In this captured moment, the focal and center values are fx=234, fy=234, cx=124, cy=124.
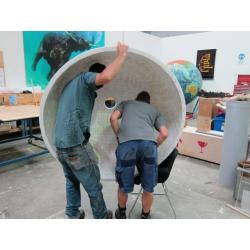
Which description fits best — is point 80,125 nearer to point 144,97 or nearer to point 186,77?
point 144,97

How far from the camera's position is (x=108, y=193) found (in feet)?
8.50

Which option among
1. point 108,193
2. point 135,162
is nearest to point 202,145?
point 108,193

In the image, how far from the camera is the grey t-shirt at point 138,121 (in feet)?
6.19

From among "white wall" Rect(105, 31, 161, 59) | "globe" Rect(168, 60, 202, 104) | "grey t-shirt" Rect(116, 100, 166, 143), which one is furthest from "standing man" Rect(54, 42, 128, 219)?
"white wall" Rect(105, 31, 161, 59)

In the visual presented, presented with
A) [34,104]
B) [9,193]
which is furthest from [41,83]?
[9,193]

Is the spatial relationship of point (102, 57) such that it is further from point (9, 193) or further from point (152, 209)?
point (9, 193)

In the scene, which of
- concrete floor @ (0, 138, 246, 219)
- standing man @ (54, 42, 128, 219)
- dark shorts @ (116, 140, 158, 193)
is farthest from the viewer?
concrete floor @ (0, 138, 246, 219)

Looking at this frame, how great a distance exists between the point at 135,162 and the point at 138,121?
0.33m

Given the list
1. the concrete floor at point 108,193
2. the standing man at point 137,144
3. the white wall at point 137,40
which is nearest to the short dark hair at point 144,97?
the standing man at point 137,144

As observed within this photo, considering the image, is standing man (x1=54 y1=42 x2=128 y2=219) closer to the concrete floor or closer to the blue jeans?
the blue jeans

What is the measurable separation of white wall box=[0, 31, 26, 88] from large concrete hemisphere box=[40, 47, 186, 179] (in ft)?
9.64

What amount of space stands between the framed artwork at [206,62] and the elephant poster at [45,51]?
342cm

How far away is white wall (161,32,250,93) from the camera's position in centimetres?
596

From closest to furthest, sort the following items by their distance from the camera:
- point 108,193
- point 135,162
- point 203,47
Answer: point 135,162
point 108,193
point 203,47
